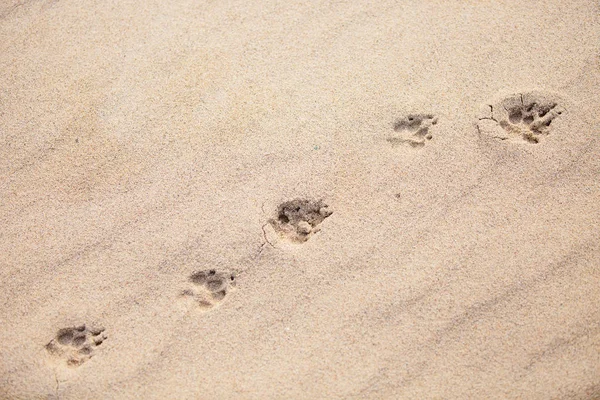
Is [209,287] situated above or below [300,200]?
below

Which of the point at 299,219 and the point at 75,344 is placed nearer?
the point at 75,344

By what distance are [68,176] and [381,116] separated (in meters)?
1.18

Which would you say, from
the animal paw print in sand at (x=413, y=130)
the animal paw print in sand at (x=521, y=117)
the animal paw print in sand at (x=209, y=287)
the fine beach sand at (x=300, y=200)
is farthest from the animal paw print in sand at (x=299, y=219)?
the animal paw print in sand at (x=521, y=117)

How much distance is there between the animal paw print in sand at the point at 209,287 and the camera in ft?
5.25

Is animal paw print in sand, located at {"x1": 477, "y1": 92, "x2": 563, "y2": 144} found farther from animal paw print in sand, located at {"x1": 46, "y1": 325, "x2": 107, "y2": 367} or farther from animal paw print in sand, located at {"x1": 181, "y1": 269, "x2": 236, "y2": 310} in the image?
animal paw print in sand, located at {"x1": 46, "y1": 325, "x2": 107, "y2": 367}

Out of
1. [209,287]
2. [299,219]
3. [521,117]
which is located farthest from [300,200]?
[521,117]

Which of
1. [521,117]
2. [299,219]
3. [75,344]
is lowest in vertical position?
[75,344]

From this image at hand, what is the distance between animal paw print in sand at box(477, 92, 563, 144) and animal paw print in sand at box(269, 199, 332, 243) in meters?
0.66

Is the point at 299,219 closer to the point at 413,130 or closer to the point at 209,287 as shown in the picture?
the point at 209,287

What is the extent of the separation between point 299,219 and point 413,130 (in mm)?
541

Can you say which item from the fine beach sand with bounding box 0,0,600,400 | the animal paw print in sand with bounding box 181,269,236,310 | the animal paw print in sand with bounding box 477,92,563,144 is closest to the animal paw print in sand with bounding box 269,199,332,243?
the fine beach sand with bounding box 0,0,600,400

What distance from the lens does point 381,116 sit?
1.82 m

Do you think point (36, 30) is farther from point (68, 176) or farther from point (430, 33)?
point (430, 33)

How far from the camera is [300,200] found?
1707 mm
